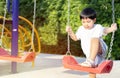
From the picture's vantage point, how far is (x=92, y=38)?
153 inches

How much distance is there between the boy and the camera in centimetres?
385

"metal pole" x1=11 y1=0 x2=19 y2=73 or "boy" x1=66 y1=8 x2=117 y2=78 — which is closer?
"boy" x1=66 y1=8 x2=117 y2=78

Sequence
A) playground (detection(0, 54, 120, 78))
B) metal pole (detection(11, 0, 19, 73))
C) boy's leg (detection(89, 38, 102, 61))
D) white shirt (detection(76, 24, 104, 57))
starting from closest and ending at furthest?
boy's leg (detection(89, 38, 102, 61)) < white shirt (detection(76, 24, 104, 57)) < playground (detection(0, 54, 120, 78)) < metal pole (detection(11, 0, 19, 73))

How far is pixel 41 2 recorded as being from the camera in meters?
9.63

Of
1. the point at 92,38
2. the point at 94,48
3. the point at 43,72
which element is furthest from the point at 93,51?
the point at 43,72

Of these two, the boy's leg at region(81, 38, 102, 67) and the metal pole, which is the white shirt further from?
the metal pole

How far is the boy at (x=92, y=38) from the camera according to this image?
3848mm

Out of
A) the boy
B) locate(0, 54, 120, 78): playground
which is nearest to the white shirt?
the boy

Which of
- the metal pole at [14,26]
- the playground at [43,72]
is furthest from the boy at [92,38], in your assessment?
the metal pole at [14,26]

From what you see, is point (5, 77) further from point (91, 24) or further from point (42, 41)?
point (42, 41)

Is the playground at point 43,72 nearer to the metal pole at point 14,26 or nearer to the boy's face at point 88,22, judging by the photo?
the metal pole at point 14,26

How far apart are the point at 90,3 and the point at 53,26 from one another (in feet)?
4.41

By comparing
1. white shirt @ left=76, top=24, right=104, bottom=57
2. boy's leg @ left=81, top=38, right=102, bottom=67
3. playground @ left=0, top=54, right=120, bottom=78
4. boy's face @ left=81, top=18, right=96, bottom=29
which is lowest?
playground @ left=0, top=54, right=120, bottom=78

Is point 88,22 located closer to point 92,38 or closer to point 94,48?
point 92,38
